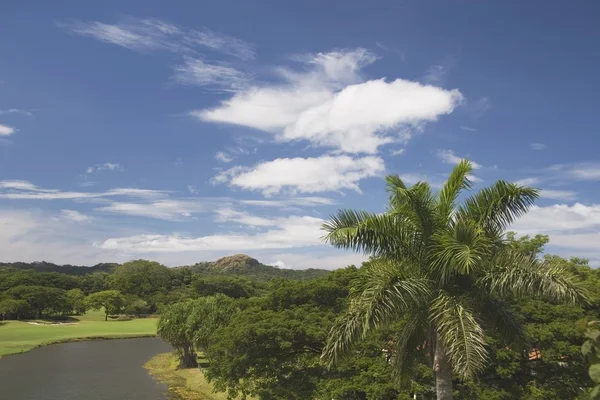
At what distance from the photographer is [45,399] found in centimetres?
3494

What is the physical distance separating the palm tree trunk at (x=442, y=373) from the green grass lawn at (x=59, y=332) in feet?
206

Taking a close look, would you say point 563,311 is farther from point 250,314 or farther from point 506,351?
point 250,314

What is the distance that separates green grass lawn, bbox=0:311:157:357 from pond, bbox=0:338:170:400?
386cm

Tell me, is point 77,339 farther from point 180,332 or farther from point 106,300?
point 180,332

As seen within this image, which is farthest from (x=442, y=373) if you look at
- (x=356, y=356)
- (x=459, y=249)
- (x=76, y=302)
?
(x=76, y=302)

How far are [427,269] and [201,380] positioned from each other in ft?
107

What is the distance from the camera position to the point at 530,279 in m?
11.2

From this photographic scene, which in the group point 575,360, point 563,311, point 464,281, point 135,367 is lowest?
point 135,367

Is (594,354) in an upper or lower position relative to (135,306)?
upper

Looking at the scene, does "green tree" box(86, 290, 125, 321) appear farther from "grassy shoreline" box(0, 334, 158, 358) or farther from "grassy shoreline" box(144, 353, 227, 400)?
"grassy shoreline" box(144, 353, 227, 400)

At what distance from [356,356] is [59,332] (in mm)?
77270

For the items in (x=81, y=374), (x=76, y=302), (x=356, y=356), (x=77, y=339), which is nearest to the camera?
(x=356, y=356)

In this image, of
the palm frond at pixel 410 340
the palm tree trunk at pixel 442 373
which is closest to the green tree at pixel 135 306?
the palm frond at pixel 410 340

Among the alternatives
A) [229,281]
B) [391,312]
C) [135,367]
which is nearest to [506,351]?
[391,312]
